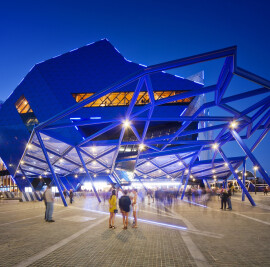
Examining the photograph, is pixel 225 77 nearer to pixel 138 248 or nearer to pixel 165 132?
pixel 138 248

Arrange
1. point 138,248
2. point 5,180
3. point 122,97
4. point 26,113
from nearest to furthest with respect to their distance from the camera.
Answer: point 138,248, point 26,113, point 122,97, point 5,180

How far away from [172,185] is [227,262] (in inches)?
2076

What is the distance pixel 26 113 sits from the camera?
89.2 ft

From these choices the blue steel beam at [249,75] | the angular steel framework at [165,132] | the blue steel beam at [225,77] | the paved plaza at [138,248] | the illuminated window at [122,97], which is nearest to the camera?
the paved plaza at [138,248]

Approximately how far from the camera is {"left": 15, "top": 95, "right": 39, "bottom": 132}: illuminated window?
26.9m

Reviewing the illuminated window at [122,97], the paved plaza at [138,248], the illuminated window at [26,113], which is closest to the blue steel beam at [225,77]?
the paved plaza at [138,248]

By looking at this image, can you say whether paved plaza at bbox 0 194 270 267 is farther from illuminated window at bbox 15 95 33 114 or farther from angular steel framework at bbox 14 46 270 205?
illuminated window at bbox 15 95 33 114

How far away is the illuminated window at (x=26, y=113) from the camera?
26.9 m

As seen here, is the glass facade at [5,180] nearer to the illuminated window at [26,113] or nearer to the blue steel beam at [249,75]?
the illuminated window at [26,113]

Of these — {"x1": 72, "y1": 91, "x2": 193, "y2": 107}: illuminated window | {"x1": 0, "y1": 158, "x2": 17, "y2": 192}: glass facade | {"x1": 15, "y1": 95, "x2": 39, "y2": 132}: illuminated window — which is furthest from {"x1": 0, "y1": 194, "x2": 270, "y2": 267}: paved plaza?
{"x1": 0, "y1": 158, "x2": 17, "y2": 192}: glass facade

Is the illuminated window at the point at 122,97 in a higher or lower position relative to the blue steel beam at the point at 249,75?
higher

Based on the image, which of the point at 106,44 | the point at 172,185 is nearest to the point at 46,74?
the point at 106,44

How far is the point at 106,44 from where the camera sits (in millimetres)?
27828

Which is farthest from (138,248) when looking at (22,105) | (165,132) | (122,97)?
(165,132)
